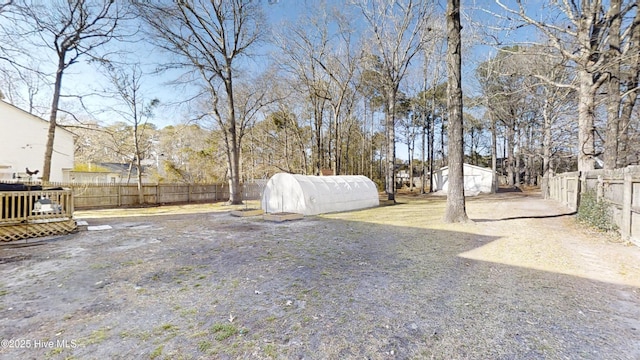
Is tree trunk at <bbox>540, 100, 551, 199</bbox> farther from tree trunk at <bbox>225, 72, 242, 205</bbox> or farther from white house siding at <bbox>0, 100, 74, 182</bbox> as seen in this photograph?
white house siding at <bbox>0, 100, 74, 182</bbox>

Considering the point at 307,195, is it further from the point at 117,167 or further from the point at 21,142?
the point at 117,167

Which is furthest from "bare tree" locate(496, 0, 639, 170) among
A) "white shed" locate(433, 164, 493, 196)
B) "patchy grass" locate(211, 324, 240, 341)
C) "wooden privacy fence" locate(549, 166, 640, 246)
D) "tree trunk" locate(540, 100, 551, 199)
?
"white shed" locate(433, 164, 493, 196)

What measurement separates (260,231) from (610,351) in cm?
659

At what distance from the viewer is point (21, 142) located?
48.1 feet

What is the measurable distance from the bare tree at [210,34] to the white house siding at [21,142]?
28.7 feet

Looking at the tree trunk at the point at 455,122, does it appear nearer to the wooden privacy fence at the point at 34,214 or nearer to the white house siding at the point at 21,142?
the wooden privacy fence at the point at 34,214

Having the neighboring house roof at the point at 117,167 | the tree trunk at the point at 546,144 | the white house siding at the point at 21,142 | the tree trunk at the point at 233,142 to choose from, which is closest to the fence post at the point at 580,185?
the tree trunk at the point at 546,144

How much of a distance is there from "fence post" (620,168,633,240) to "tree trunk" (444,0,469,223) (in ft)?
10.1

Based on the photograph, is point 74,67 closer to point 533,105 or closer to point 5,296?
point 5,296

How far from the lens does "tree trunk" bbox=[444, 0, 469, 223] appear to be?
7770 mm

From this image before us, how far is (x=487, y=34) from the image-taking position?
8844 mm

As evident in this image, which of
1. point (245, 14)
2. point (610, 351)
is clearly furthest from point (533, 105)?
point (610, 351)

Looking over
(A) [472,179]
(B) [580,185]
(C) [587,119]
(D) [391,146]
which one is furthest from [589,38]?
(A) [472,179]

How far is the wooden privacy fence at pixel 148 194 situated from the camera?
545 inches
